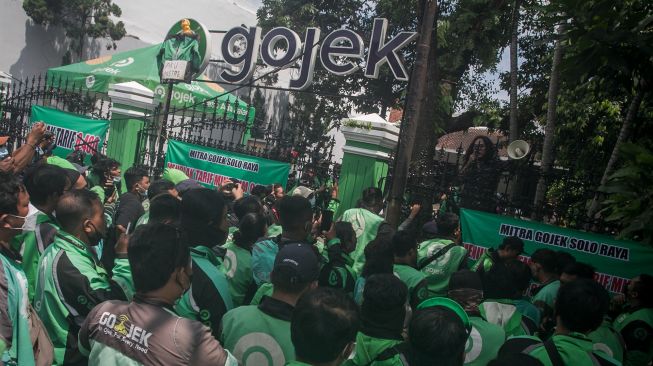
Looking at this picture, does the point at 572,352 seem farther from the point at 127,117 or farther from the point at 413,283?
the point at 127,117

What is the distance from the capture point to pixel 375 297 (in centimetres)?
293

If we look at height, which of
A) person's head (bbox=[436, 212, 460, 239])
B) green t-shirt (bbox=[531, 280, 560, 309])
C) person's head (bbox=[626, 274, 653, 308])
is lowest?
green t-shirt (bbox=[531, 280, 560, 309])

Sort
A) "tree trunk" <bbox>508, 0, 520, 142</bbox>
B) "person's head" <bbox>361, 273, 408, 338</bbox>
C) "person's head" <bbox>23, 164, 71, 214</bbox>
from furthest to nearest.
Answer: "tree trunk" <bbox>508, 0, 520, 142</bbox> → "person's head" <bbox>23, 164, 71, 214</bbox> → "person's head" <bbox>361, 273, 408, 338</bbox>

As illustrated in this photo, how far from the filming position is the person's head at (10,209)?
9.09 ft

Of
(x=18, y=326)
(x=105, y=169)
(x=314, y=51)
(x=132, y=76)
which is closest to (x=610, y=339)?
(x=18, y=326)

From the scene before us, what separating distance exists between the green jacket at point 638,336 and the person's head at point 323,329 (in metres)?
2.63

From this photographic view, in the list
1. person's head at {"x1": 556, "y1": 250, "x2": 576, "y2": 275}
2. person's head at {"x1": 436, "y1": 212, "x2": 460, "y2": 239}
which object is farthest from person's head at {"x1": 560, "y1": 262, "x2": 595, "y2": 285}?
person's head at {"x1": 436, "y1": 212, "x2": 460, "y2": 239}

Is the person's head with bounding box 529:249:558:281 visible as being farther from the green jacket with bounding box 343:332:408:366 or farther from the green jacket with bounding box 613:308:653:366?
the green jacket with bounding box 343:332:408:366

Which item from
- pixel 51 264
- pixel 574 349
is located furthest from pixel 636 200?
pixel 51 264

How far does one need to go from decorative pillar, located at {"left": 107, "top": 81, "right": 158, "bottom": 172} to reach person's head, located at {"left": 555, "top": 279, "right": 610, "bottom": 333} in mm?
8432

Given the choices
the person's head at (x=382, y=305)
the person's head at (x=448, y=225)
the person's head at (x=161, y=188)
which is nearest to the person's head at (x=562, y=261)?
the person's head at (x=448, y=225)

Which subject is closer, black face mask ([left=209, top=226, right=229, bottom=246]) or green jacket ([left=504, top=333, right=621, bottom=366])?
green jacket ([left=504, top=333, right=621, bottom=366])

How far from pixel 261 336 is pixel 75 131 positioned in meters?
8.66

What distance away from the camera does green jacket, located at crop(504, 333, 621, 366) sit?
2812mm
